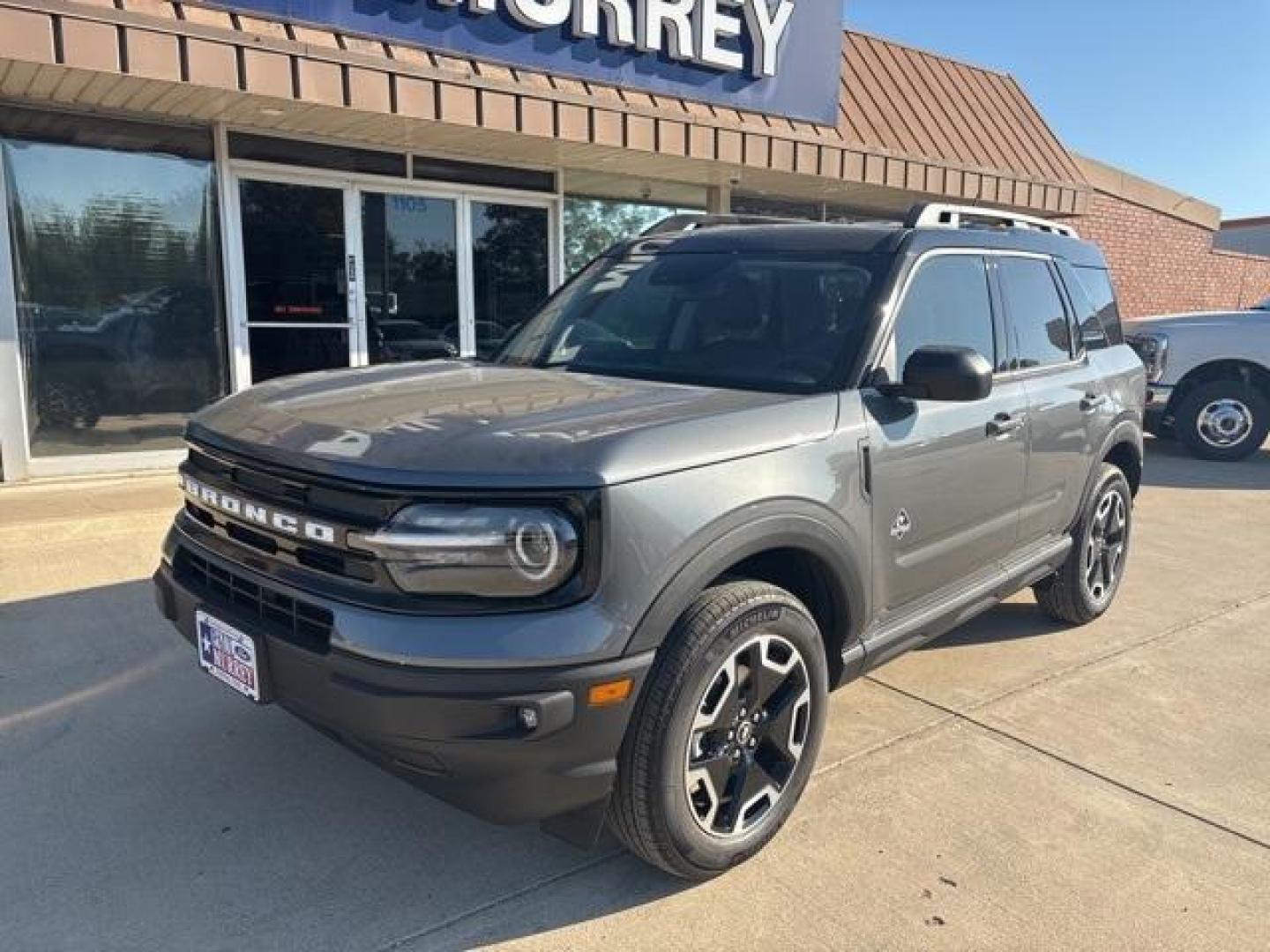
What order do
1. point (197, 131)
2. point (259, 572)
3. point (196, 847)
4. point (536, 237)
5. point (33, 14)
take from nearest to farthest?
1. point (259, 572)
2. point (196, 847)
3. point (33, 14)
4. point (197, 131)
5. point (536, 237)

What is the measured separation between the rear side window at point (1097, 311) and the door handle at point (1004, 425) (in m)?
1.07

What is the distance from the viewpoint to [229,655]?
8.39 feet

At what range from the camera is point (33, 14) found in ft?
18.7

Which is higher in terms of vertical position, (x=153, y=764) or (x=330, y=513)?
(x=330, y=513)

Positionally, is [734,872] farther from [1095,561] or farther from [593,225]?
[593,225]

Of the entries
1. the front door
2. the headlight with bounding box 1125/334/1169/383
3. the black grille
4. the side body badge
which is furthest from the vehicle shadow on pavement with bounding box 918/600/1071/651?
the headlight with bounding box 1125/334/1169/383

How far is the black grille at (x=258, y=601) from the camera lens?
7.64 feet

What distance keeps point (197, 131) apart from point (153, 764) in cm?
629

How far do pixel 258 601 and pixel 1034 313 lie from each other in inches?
133

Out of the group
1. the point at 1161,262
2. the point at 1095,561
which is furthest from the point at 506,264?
the point at 1161,262

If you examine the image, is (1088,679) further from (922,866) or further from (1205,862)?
(922,866)

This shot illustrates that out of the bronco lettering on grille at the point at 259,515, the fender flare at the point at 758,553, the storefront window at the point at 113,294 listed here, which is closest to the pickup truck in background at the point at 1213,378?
the fender flare at the point at 758,553

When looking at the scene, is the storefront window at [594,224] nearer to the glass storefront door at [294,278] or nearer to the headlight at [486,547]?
the glass storefront door at [294,278]

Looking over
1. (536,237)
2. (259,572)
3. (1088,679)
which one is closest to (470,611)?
(259,572)
